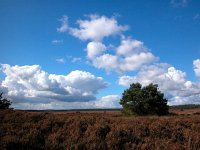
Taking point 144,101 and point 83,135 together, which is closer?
point 83,135

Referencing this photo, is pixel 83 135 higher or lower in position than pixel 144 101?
lower

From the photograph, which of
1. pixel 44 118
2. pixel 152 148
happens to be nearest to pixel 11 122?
pixel 44 118

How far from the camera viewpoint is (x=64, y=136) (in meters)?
12.9

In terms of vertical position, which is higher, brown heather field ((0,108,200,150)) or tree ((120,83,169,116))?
tree ((120,83,169,116))

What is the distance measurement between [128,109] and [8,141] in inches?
1561

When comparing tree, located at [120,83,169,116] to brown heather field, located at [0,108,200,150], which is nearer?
brown heather field, located at [0,108,200,150]

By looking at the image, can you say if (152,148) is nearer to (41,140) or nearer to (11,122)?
(41,140)

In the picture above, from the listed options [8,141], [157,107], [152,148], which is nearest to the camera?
[8,141]

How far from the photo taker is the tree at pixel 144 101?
49125 millimetres

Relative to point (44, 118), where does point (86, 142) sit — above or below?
below

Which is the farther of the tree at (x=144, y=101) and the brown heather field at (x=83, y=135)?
the tree at (x=144, y=101)

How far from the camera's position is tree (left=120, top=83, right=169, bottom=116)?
161ft

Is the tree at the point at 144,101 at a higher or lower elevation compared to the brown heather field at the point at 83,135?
higher

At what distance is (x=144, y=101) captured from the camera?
4897cm
